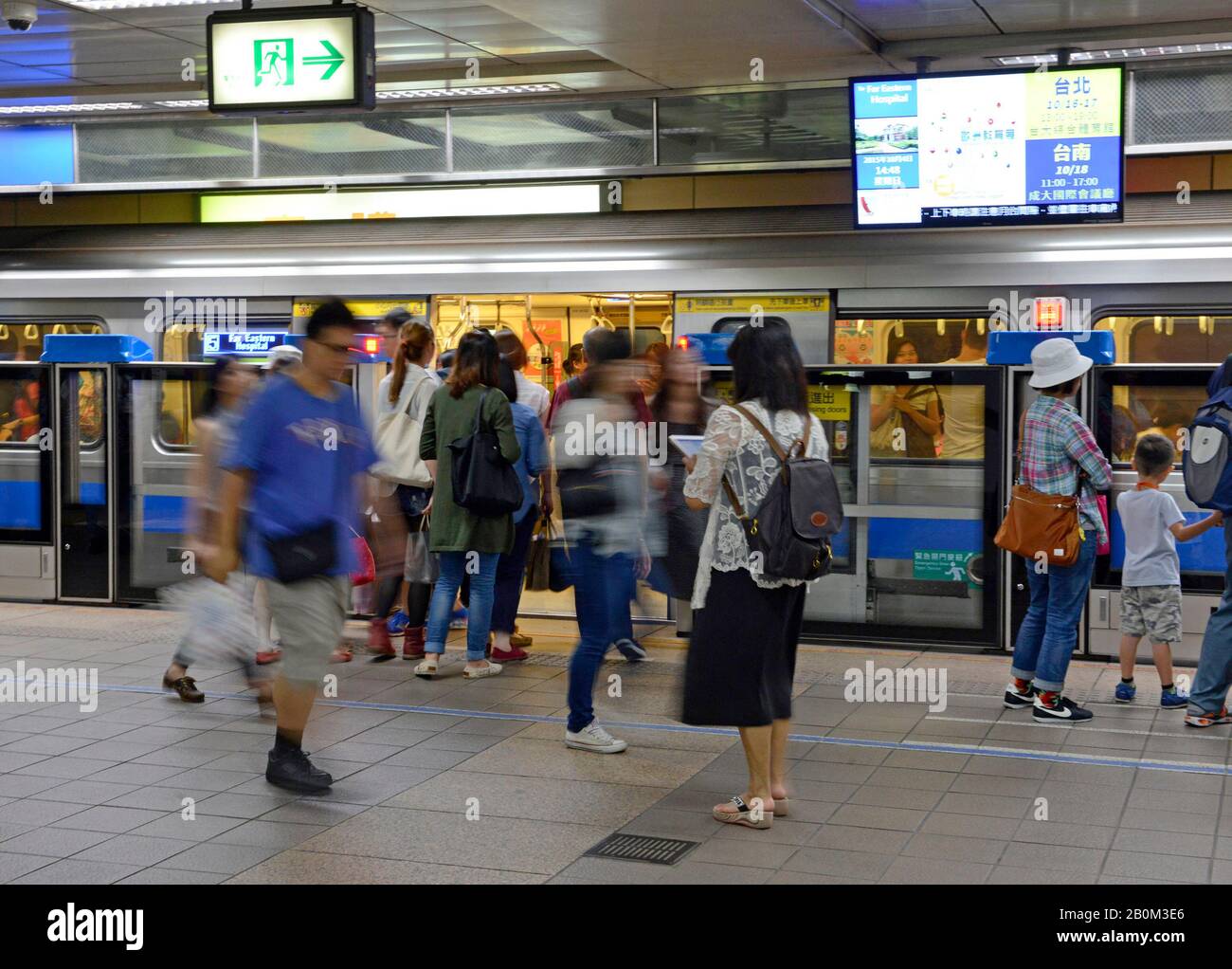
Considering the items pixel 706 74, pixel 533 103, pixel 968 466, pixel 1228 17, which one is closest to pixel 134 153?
pixel 533 103

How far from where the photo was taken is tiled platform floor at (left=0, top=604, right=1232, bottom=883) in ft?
13.7

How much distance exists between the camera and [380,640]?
7.32 m

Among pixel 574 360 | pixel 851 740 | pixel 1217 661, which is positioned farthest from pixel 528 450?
pixel 574 360

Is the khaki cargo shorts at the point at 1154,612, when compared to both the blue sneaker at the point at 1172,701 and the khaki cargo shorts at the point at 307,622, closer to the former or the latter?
the blue sneaker at the point at 1172,701

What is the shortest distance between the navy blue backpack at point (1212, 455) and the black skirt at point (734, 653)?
7.47 feet

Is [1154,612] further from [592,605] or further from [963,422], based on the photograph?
[592,605]

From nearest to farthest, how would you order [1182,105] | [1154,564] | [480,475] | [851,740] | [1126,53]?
[851,740] < [1154,564] < [480,475] < [1182,105] < [1126,53]

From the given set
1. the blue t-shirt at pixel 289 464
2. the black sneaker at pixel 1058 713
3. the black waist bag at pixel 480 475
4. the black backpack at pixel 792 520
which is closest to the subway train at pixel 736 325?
the black sneaker at pixel 1058 713

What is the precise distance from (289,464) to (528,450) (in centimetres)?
240

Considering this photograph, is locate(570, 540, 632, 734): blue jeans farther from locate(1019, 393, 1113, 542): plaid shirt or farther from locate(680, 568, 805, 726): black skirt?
locate(1019, 393, 1113, 542): plaid shirt

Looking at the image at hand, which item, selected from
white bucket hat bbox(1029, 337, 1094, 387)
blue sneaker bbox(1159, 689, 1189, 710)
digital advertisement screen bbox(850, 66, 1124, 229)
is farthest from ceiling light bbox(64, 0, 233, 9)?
blue sneaker bbox(1159, 689, 1189, 710)

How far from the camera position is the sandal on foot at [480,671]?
6836 millimetres

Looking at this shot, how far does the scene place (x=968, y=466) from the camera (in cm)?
771

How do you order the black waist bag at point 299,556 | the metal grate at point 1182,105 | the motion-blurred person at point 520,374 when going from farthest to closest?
the metal grate at point 1182,105 → the motion-blurred person at point 520,374 → the black waist bag at point 299,556
